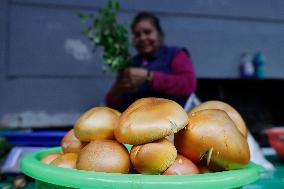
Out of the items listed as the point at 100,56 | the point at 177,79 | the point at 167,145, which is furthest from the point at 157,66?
the point at 167,145

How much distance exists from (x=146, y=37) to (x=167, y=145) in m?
2.11

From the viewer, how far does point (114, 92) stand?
8.47 feet

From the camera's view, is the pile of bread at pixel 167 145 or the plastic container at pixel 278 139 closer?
the pile of bread at pixel 167 145

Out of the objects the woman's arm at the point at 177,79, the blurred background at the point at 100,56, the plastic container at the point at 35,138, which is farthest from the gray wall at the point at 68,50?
the plastic container at the point at 35,138

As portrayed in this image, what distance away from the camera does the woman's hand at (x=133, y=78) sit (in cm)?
237

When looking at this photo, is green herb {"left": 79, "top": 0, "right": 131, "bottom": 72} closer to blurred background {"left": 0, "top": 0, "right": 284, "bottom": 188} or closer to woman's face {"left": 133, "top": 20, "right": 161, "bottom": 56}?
woman's face {"left": 133, "top": 20, "right": 161, "bottom": 56}

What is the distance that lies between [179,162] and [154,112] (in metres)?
0.12

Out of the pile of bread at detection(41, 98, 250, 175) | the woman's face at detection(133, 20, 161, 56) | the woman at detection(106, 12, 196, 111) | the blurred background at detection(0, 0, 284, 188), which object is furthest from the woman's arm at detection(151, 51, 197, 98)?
the pile of bread at detection(41, 98, 250, 175)

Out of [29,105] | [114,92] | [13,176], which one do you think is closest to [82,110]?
[29,105]

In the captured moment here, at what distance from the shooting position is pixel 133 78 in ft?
7.82

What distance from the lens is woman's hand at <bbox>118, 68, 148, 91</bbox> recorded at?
2.37 metres

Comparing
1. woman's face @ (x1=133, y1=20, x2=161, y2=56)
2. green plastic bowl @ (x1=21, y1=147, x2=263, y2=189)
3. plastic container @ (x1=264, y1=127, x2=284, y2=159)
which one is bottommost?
plastic container @ (x1=264, y1=127, x2=284, y2=159)

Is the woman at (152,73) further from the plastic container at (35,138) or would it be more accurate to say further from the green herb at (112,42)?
the plastic container at (35,138)

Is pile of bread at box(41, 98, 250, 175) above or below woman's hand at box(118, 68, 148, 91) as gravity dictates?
above
